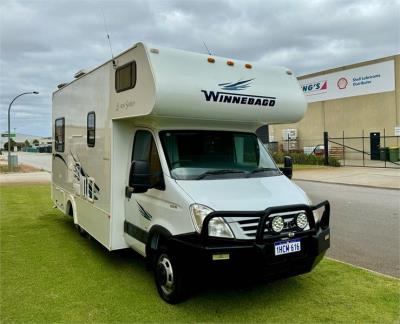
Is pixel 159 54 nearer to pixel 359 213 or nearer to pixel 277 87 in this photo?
pixel 277 87

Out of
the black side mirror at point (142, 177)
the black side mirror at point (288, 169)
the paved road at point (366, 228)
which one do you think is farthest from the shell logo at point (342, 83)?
the black side mirror at point (142, 177)

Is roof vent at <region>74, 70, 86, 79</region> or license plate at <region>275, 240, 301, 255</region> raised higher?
roof vent at <region>74, 70, 86, 79</region>

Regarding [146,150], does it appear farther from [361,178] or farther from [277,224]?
[361,178]

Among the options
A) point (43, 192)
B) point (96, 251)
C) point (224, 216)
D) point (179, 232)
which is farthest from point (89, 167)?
point (43, 192)

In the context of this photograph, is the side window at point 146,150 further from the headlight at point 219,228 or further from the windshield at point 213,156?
the headlight at point 219,228

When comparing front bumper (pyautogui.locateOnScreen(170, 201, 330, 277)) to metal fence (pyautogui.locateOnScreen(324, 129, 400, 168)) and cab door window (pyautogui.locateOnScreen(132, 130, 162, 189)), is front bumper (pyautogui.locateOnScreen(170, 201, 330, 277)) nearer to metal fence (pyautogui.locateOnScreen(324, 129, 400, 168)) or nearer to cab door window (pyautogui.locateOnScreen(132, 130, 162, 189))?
cab door window (pyautogui.locateOnScreen(132, 130, 162, 189))

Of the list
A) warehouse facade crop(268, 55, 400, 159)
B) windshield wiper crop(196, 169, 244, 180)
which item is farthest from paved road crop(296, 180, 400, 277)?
warehouse facade crop(268, 55, 400, 159)

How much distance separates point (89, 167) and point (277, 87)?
10.7 feet

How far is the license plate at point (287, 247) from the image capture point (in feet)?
14.2

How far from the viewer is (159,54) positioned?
196 inches

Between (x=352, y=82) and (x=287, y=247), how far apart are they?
3229 centimetres

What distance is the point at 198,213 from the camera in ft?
14.3

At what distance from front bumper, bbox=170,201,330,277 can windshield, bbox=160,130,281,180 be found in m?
0.88

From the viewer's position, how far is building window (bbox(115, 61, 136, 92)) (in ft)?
17.4
